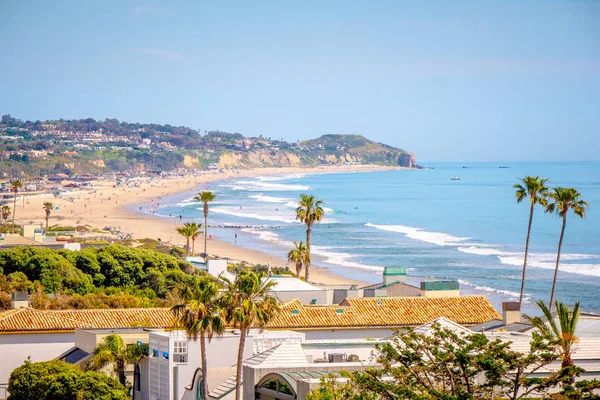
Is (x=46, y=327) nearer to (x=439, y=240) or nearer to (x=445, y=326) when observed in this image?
(x=445, y=326)

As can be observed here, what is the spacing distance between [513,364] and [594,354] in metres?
8.44

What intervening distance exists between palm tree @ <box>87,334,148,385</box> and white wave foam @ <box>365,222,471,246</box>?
76744 millimetres

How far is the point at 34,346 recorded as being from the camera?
111 feet

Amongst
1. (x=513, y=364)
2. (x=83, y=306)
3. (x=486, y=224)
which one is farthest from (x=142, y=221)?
(x=513, y=364)

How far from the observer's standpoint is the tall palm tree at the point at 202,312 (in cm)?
2570

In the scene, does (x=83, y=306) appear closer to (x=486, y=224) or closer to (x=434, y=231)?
(x=434, y=231)

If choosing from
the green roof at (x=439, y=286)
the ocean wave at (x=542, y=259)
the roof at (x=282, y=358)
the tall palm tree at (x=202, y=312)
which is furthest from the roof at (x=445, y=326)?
the ocean wave at (x=542, y=259)

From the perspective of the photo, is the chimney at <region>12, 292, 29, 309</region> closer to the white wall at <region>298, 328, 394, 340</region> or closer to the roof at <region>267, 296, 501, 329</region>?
the roof at <region>267, 296, 501, 329</region>

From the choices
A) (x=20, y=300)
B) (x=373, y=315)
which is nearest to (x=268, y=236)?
(x=20, y=300)

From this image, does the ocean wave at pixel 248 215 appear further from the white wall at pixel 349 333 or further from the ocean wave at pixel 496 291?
the white wall at pixel 349 333

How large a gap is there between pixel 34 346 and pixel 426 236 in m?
83.0

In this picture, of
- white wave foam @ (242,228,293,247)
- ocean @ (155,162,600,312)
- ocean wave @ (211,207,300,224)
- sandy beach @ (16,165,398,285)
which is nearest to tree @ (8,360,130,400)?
ocean @ (155,162,600,312)

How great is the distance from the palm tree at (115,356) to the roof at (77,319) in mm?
4243

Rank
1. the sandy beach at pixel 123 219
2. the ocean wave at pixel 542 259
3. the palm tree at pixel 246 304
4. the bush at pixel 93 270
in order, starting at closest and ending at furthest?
1. the palm tree at pixel 246 304
2. the bush at pixel 93 270
3. the ocean wave at pixel 542 259
4. the sandy beach at pixel 123 219
